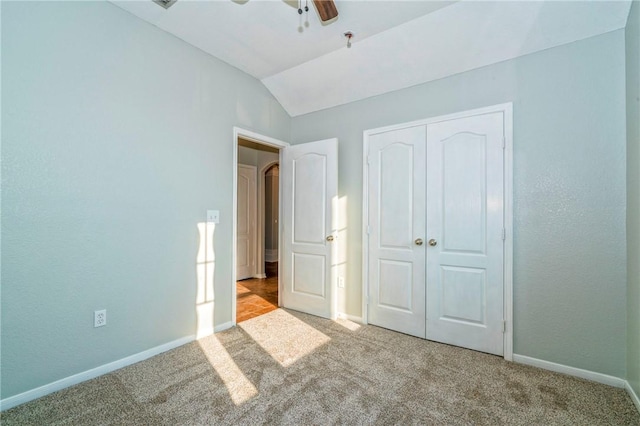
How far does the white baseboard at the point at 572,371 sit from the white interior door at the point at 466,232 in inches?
6.6

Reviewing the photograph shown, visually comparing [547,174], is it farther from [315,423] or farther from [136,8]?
[136,8]

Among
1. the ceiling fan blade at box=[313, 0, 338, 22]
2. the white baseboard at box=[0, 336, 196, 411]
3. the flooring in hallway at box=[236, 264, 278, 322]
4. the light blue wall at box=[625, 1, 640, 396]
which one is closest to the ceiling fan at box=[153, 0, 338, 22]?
the ceiling fan blade at box=[313, 0, 338, 22]

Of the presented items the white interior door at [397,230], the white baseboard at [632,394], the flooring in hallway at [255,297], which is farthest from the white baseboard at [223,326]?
the white baseboard at [632,394]

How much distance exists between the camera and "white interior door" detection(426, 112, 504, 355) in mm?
2461

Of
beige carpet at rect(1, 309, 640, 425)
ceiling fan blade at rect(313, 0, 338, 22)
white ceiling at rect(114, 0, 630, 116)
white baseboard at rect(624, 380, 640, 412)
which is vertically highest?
white ceiling at rect(114, 0, 630, 116)

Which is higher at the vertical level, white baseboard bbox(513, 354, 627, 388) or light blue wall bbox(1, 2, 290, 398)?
light blue wall bbox(1, 2, 290, 398)

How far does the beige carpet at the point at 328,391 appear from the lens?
1.70 metres

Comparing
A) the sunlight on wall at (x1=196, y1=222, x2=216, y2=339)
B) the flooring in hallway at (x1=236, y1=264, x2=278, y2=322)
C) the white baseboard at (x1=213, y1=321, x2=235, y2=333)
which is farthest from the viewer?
the flooring in hallway at (x1=236, y1=264, x2=278, y2=322)

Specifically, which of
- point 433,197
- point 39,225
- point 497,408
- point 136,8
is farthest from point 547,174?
point 39,225

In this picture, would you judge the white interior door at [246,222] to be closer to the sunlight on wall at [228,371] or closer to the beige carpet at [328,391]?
the sunlight on wall at [228,371]

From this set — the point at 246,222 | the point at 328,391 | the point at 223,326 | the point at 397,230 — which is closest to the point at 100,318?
the point at 223,326

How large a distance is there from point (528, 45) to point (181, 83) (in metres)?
2.86

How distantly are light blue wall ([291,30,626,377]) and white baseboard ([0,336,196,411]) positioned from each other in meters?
2.91

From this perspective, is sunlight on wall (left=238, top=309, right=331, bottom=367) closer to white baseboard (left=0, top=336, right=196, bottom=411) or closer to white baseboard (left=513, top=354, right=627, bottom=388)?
white baseboard (left=0, top=336, right=196, bottom=411)
